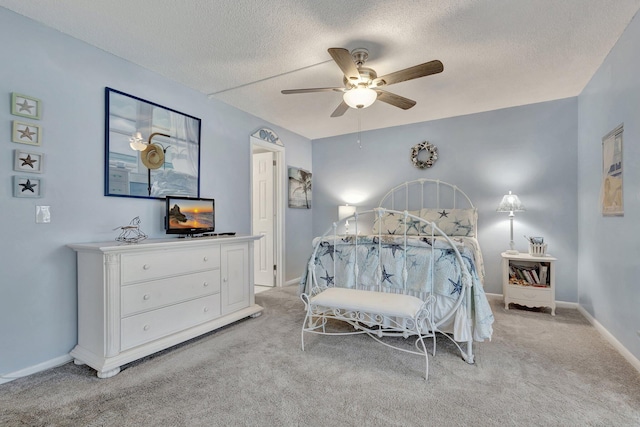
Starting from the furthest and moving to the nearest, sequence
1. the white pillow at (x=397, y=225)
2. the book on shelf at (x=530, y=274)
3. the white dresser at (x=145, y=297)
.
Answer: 1. the white pillow at (x=397, y=225)
2. the book on shelf at (x=530, y=274)
3. the white dresser at (x=145, y=297)

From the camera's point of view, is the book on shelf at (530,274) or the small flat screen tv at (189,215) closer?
the small flat screen tv at (189,215)

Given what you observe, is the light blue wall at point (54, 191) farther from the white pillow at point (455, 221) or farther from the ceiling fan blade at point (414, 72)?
the white pillow at point (455, 221)

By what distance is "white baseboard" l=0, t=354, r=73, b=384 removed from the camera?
1966 mm

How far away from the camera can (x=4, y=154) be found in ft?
6.49

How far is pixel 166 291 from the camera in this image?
2.42m

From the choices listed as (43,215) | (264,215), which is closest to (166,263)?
(43,215)

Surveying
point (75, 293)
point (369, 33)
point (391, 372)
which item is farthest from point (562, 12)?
point (75, 293)

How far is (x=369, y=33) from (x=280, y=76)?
104cm

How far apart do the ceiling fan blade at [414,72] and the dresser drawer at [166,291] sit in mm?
2270

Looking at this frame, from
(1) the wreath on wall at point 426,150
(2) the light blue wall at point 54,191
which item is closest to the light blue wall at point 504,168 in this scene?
(1) the wreath on wall at point 426,150

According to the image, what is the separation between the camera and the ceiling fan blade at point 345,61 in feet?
6.40

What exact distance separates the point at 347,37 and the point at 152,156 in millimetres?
2029

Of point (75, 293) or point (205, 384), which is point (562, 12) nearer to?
point (205, 384)

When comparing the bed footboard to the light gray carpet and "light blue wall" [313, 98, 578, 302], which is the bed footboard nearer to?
the light gray carpet
